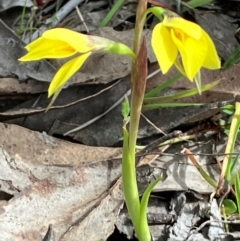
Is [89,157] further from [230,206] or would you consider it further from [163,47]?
[163,47]

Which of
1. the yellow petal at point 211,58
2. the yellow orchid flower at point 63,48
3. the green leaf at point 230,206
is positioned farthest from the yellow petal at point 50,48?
the green leaf at point 230,206

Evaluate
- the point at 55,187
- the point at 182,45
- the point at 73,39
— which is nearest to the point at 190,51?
the point at 182,45

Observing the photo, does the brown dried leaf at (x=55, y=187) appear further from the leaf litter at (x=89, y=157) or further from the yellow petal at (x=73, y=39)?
the yellow petal at (x=73, y=39)

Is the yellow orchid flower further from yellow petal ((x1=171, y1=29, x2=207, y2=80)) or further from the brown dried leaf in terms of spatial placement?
the brown dried leaf

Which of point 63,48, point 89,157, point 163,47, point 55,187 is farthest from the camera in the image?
point 89,157

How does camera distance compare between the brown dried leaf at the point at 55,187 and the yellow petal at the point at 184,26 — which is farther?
the brown dried leaf at the point at 55,187

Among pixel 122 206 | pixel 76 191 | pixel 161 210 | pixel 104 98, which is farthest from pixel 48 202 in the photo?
pixel 104 98

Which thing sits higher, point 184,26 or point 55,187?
point 184,26
